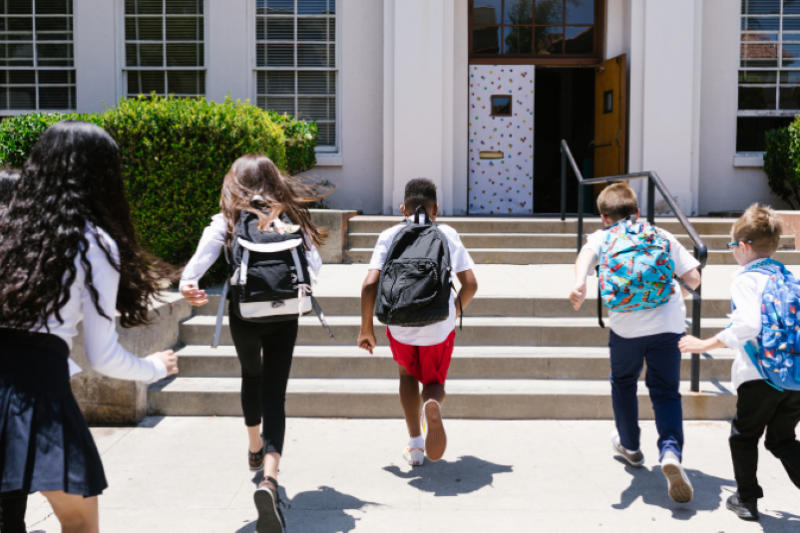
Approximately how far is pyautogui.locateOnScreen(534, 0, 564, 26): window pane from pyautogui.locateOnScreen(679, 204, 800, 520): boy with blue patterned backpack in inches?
344

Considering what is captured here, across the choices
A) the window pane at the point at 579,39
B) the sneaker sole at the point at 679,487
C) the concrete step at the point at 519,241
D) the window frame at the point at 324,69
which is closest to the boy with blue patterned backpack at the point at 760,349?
the sneaker sole at the point at 679,487

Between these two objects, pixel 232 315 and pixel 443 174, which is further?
pixel 443 174

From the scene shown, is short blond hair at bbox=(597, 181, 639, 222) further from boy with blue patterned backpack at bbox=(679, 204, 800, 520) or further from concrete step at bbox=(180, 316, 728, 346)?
concrete step at bbox=(180, 316, 728, 346)

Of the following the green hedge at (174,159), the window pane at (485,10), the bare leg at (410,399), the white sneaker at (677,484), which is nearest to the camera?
the white sneaker at (677,484)

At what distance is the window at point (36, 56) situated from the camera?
36.0 feet

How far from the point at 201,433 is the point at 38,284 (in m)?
2.83

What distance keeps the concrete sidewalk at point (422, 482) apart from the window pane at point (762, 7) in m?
8.49

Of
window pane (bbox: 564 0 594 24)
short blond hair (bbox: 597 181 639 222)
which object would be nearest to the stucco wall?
window pane (bbox: 564 0 594 24)

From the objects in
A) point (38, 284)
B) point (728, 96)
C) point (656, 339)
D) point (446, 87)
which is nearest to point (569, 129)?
point (728, 96)

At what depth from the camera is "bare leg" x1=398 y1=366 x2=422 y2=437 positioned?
4.13 meters

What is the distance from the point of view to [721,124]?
434 inches

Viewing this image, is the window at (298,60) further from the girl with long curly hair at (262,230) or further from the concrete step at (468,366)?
the girl with long curly hair at (262,230)

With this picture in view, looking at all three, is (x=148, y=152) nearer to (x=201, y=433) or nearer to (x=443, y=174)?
(x=201, y=433)

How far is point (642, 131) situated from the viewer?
10.5 meters
